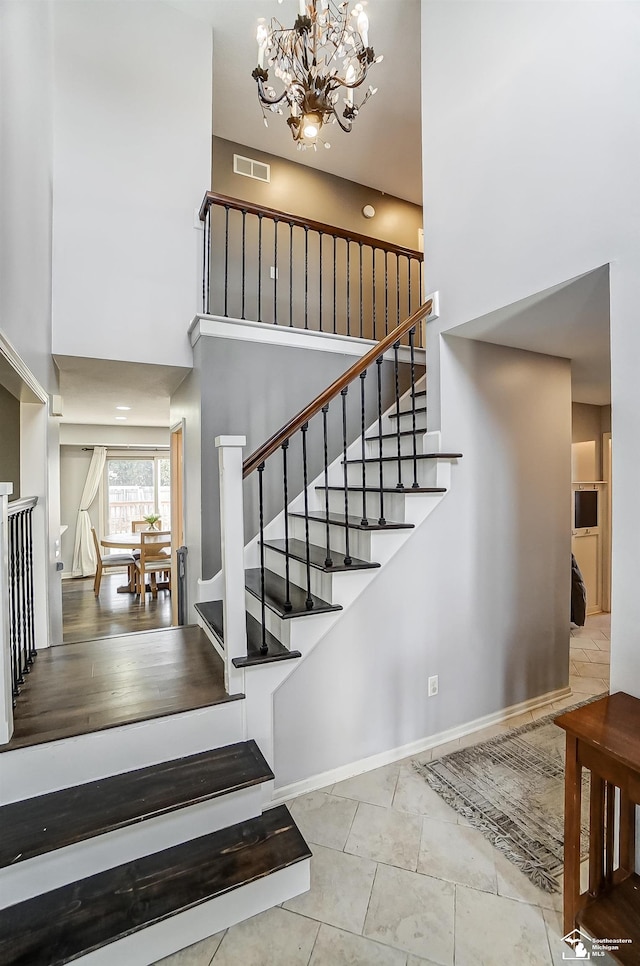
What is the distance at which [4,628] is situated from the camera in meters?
1.65

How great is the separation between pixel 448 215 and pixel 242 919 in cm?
348

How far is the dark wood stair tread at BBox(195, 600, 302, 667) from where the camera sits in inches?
A: 79.5

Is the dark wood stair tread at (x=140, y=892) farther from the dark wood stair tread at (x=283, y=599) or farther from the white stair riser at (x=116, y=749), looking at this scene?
the dark wood stair tread at (x=283, y=599)

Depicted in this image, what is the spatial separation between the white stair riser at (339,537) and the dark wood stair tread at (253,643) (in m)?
0.65

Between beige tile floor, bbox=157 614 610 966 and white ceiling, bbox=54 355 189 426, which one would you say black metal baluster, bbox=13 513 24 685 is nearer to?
beige tile floor, bbox=157 614 610 966

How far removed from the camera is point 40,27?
8.61 ft

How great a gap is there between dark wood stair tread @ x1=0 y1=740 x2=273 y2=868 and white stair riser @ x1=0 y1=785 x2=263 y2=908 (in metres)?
0.04

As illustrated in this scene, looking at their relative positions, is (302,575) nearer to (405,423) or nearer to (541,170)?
(405,423)

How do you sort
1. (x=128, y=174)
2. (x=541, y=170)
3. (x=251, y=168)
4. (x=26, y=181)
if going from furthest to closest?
(x=251, y=168)
(x=128, y=174)
(x=26, y=181)
(x=541, y=170)

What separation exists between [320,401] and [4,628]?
1.67m

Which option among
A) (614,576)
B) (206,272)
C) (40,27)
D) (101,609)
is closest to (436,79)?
(206,272)

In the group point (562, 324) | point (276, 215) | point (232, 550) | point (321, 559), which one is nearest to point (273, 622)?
point (321, 559)

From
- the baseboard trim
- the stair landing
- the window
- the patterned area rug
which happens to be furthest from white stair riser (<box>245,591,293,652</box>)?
the window

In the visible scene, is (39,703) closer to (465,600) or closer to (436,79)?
(465,600)
